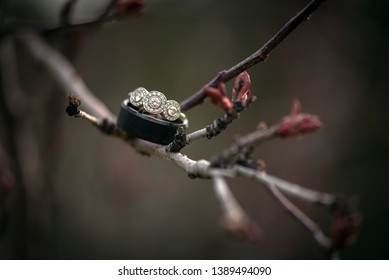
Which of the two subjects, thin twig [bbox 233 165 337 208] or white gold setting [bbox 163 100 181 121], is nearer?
thin twig [bbox 233 165 337 208]

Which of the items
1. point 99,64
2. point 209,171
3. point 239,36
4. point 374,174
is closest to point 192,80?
point 239,36

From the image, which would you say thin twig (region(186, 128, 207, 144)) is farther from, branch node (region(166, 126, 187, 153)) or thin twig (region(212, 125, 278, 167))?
thin twig (region(212, 125, 278, 167))

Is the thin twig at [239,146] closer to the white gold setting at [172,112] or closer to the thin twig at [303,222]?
the thin twig at [303,222]

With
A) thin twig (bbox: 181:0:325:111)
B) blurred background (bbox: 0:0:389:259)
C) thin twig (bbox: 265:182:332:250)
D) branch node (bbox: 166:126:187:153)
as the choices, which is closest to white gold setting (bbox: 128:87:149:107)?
thin twig (bbox: 181:0:325:111)

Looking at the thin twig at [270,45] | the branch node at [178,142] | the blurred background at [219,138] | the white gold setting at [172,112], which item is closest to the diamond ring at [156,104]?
the white gold setting at [172,112]

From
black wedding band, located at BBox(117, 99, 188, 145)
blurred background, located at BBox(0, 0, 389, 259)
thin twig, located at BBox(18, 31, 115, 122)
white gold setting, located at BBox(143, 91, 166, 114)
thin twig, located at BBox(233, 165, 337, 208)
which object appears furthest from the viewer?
blurred background, located at BBox(0, 0, 389, 259)

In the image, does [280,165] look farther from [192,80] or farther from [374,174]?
[192,80]
